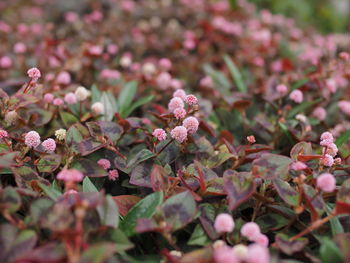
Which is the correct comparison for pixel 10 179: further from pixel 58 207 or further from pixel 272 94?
pixel 272 94

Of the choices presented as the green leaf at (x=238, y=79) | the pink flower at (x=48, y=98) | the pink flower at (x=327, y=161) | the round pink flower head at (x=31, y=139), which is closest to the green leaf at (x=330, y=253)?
the pink flower at (x=327, y=161)

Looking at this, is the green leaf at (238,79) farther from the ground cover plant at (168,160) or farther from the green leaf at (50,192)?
the green leaf at (50,192)

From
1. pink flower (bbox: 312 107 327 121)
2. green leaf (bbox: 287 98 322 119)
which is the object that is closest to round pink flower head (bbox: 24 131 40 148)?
green leaf (bbox: 287 98 322 119)

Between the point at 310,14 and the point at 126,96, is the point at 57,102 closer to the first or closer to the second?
the point at 126,96

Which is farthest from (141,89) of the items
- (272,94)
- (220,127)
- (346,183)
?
(346,183)

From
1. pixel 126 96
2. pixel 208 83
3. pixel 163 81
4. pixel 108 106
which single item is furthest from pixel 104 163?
pixel 208 83
